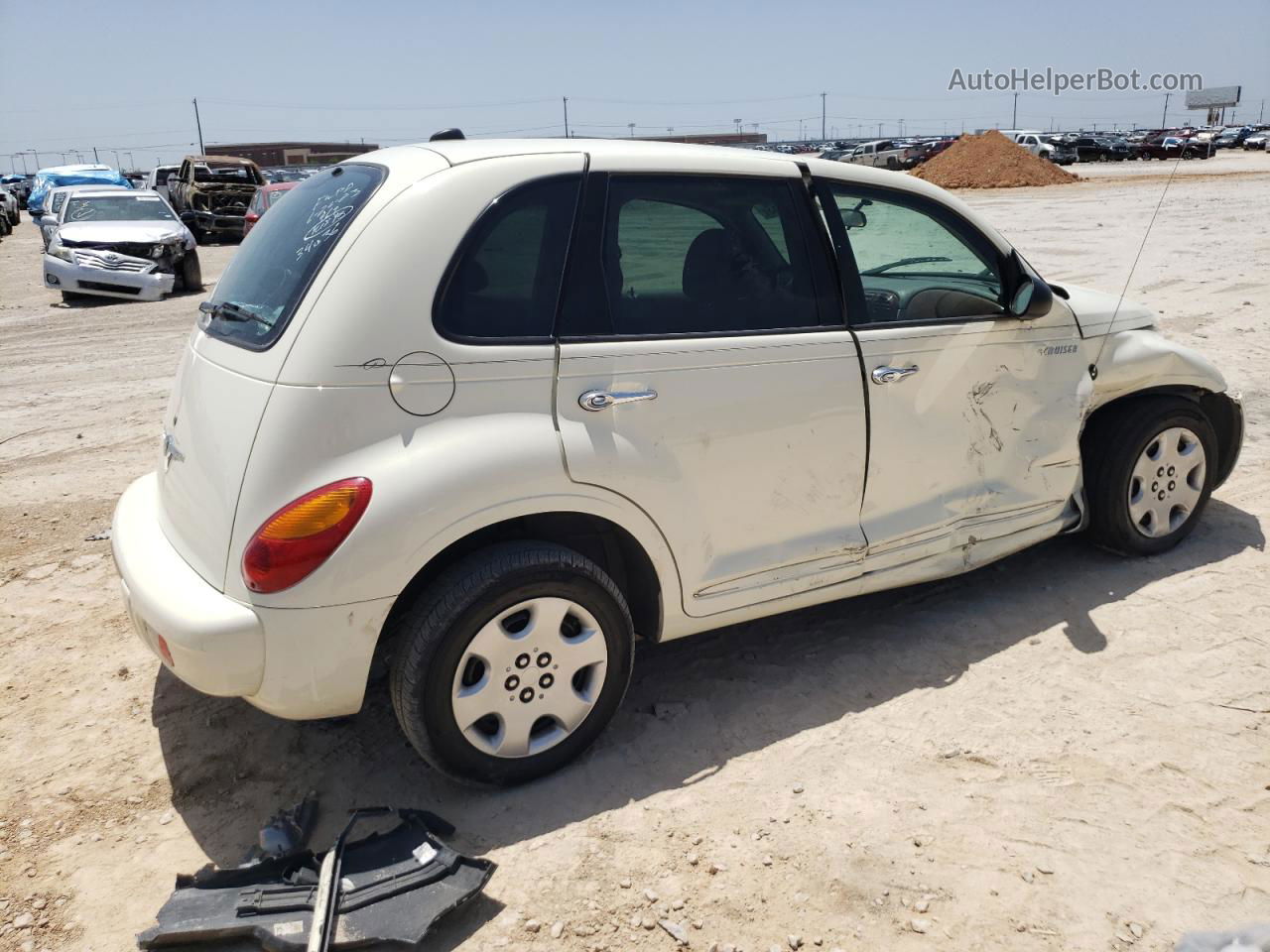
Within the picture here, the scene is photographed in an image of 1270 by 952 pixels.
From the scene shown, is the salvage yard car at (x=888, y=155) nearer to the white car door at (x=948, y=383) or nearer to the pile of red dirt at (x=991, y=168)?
the pile of red dirt at (x=991, y=168)

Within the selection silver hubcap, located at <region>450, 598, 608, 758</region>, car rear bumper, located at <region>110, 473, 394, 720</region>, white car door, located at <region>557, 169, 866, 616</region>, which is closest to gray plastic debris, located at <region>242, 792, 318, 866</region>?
car rear bumper, located at <region>110, 473, 394, 720</region>

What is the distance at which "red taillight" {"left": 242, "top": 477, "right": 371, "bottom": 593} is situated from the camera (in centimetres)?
263

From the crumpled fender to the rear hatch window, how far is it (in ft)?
10.0

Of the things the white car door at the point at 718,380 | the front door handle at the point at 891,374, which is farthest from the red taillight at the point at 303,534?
the front door handle at the point at 891,374

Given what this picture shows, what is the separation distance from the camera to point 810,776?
318 cm

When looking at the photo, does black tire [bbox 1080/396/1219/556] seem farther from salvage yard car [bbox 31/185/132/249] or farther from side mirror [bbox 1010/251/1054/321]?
salvage yard car [bbox 31/185/132/249]

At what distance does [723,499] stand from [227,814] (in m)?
1.86

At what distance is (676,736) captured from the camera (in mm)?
3430

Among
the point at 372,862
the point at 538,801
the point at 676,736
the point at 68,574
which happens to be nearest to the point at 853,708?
the point at 676,736

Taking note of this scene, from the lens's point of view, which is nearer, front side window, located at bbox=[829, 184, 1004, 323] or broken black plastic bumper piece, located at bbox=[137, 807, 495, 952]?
broken black plastic bumper piece, located at bbox=[137, 807, 495, 952]

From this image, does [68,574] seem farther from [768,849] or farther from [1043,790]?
[1043,790]

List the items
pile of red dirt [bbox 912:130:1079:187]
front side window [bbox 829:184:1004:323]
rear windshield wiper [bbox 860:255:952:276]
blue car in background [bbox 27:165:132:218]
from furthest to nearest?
pile of red dirt [bbox 912:130:1079:187] < blue car in background [bbox 27:165:132:218] < rear windshield wiper [bbox 860:255:952:276] < front side window [bbox 829:184:1004:323]

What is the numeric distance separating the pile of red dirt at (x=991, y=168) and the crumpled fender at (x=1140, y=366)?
3299 cm

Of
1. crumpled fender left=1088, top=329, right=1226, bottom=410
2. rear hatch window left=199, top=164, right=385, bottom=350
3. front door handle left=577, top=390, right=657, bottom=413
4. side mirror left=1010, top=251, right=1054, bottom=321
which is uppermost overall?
rear hatch window left=199, top=164, right=385, bottom=350
